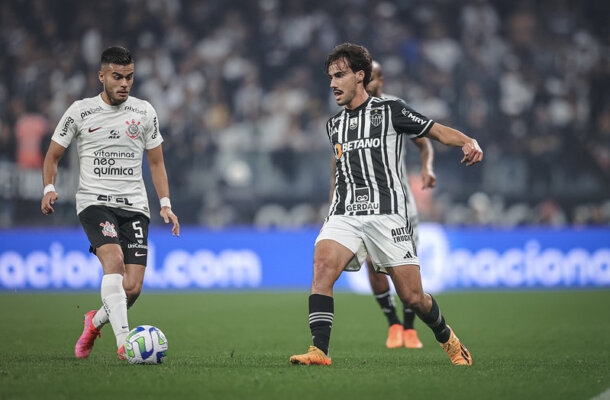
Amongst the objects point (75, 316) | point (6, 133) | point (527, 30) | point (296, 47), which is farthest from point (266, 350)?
point (527, 30)

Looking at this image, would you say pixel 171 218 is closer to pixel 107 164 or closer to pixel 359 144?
pixel 107 164

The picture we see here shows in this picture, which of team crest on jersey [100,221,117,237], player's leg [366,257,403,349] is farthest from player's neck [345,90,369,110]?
player's leg [366,257,403,349]

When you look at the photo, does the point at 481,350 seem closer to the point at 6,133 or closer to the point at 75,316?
the point at 75,316

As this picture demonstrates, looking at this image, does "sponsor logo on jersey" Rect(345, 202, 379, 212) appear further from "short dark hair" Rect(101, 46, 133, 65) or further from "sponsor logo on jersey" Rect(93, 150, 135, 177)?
"short dark hair" Rect(101, 46, 133, 65)

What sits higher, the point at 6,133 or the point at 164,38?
the point at 164,38

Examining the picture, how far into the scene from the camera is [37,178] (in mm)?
16750

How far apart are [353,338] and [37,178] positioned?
29.4 ft

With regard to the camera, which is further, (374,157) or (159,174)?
(159,174)

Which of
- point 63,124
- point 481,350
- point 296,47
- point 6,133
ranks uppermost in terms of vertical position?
point 296,47

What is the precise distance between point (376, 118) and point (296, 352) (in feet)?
7.65

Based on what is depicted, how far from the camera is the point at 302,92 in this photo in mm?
19750

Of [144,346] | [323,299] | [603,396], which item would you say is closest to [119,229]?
[144,346]

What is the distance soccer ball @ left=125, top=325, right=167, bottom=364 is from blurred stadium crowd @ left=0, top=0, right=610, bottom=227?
32.8 ft

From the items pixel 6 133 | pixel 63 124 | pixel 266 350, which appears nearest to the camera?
pixel 63 124
